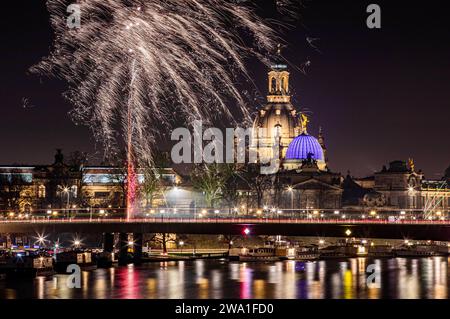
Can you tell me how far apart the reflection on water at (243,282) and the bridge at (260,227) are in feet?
16.8

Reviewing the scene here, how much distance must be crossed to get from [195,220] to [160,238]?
40809 mm

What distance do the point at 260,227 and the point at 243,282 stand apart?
14.0 m

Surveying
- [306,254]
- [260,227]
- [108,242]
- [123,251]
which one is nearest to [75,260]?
[123,251]

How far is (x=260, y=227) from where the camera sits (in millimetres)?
137250

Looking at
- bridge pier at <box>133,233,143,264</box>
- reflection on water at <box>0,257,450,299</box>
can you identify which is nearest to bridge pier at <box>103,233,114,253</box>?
bridge pier at <box>133,233,143,264</box>

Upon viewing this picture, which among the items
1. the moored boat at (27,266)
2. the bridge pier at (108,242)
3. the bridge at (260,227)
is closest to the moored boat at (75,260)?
the bridge at (260,227)

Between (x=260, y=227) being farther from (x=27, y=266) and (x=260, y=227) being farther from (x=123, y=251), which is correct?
(x=27, y=266)

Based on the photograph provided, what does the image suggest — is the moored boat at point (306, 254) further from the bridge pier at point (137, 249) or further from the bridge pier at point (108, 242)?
the bridge pier at point (108, 242)

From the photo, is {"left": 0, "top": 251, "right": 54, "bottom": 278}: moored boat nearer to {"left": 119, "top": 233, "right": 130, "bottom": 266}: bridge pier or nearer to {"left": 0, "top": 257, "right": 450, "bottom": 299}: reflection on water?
{"left": 0, "top": 257, "right": 450, "bottom": 299}: reflection on water

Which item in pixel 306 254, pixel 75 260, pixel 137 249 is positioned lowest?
pixel 75 260

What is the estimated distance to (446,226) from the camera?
131 m

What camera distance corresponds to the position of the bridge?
131875 mm
